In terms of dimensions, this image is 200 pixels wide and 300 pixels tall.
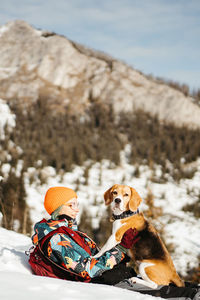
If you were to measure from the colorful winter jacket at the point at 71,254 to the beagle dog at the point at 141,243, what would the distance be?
223mm

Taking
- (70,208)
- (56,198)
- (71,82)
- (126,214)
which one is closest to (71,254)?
(70,208)

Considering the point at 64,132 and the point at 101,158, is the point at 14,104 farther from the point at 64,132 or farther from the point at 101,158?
the point at 101,158

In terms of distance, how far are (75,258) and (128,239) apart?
0.74 meters

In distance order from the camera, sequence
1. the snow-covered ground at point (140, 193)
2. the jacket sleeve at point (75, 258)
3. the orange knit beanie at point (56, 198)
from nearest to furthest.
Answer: the jacket sleeve at point (75, 258) < the orange knit beanie at point (56, 198) < the snow-covered ground at point (140, 193)

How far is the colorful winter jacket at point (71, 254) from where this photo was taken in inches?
110

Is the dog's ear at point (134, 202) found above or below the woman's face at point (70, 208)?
above

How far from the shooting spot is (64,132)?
2853cm

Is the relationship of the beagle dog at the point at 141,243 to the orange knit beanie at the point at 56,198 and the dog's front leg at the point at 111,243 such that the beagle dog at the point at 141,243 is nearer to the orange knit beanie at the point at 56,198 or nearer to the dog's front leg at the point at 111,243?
the dog's front leg at the point at 111,243

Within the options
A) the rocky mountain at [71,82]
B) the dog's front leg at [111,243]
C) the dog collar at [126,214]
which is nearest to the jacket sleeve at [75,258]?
the dog's front leg at [111,243]

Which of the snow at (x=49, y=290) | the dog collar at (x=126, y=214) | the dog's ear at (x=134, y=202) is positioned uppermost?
the dog's ear at (x=134, y=202)

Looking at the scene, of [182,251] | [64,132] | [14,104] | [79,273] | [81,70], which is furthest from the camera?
[81,70]

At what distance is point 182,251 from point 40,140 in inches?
662

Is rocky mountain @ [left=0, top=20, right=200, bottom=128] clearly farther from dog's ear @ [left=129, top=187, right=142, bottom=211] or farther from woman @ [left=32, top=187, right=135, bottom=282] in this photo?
woman @ [left=32, top=187, right=135, bottom=282]

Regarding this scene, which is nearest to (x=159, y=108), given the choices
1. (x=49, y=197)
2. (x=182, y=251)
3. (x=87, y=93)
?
(x=87, y=93)
